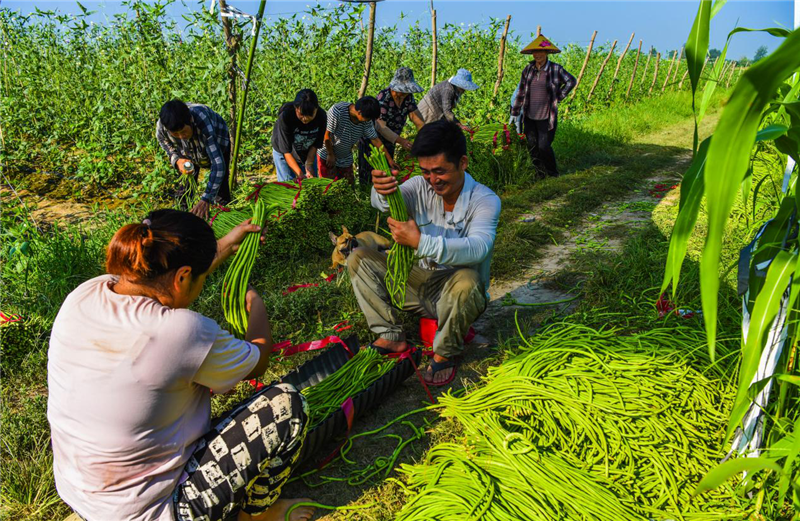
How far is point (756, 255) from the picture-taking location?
1.85 meters

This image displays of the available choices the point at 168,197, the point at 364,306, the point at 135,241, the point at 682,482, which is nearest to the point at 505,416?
the point at 682,482

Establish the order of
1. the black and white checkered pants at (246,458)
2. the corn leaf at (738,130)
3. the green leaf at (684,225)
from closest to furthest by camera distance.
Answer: the corn leaf at (738,130) → the green leaf at (684,225) → the black and white checkered pants at (246,458)

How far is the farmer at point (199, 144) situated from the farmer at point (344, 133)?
1.05m

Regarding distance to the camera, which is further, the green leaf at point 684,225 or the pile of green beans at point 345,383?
the pile of green beans at point 345,383

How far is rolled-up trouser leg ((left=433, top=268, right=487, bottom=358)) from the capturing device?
110 inches

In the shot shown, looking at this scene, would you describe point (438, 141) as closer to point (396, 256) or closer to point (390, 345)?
point (396, 256)

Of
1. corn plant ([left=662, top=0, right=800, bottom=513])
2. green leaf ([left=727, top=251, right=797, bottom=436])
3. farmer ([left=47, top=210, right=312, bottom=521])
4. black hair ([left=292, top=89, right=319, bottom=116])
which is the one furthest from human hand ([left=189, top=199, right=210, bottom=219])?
green leaf ([left=727, top=251, right=797, bottom=436])

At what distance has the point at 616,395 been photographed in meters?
2.37

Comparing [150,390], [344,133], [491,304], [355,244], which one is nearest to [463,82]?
[344,133]

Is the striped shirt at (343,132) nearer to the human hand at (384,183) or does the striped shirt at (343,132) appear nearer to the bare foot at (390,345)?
the human hand at (384,183)

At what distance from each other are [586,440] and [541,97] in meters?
5.76

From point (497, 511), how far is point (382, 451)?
28.0 inches

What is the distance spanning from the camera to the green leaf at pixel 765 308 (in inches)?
62.3

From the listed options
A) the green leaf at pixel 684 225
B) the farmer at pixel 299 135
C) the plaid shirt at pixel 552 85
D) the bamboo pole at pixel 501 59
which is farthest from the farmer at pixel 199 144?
the bamboo pole at pixel 501 59
